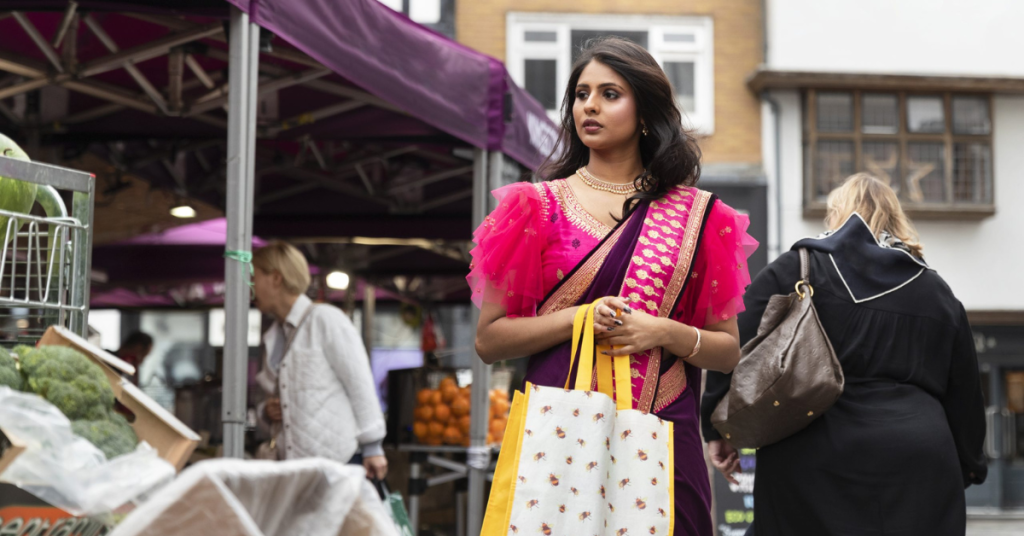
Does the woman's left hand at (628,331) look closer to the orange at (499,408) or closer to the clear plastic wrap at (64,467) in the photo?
the clear plastic wrap at (64,467)

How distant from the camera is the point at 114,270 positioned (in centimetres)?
1089

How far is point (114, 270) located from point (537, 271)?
8.98 m

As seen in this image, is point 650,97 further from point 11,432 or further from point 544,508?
point 11,432

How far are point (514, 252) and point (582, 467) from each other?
0.55 m

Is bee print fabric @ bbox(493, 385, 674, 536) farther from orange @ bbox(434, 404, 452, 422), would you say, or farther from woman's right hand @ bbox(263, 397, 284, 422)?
orange @ bbox(434, 404, 452, 422)

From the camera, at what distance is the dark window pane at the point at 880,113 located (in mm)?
17734

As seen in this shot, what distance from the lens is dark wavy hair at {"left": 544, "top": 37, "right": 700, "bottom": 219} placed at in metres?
2.89

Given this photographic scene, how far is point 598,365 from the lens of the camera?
267 centimetres

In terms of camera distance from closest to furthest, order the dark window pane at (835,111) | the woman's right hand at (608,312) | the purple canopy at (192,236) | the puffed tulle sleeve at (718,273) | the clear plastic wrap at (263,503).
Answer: the clear plastic wrap at (263,503)
the woman's right hand at (608,312)
the puffed tulle sleeve at (718,273)
the purple canopy at (192,236)
the dark window pane at (835,111)

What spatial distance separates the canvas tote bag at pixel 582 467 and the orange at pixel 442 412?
595cm

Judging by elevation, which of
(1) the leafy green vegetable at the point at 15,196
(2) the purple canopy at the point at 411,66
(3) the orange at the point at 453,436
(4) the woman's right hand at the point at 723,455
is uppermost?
(2) the purple canopy at the point at 411,66

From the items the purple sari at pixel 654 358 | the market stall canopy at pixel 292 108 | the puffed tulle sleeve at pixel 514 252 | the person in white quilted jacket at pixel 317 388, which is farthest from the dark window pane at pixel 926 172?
the puffed tulle sleeve at pixel 514 252

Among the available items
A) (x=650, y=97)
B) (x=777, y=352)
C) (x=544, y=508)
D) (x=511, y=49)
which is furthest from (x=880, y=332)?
(x=511, y=49)

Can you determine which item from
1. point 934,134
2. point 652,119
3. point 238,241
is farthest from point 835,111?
point 652,119
